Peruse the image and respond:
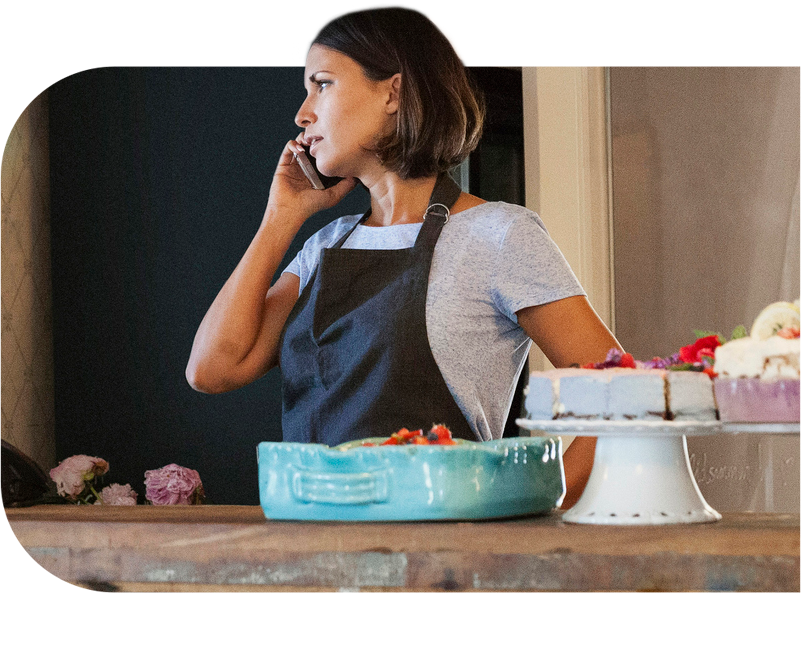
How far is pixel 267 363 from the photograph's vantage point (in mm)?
1005

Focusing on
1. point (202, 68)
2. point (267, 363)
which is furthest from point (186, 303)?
point (267, 363)

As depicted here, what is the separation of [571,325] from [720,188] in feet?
2.71

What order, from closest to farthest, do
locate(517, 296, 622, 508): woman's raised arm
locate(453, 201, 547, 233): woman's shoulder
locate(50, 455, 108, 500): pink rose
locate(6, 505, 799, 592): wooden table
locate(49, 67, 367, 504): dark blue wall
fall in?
locate(6, 505, 799, 592): wooden table
locate(517, 296, 622, 508): woman's raised arm
locate(453, 201, 547, 233): woman's shoulder
locate(50, 455, 108, 500): pink rose
locate(49, 67, 367, 504): dark blue wall

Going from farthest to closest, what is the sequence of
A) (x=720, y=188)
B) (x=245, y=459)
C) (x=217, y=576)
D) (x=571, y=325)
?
(x=245, y=459) < (x=720, y=188) < (x=571, y=325) < (x=217, y=576)

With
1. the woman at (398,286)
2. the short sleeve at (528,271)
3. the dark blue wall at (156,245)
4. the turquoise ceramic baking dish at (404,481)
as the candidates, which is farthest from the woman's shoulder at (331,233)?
the dark blue wall at (156,245)

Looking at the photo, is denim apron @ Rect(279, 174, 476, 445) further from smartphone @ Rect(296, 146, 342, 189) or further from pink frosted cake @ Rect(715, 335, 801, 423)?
pink frosted cake @ Rect(715, 335, 801, 423)

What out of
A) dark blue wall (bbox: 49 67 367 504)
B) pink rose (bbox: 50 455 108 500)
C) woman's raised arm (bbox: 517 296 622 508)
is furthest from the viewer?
dark blue wall (bbox: 49 67 367 504)

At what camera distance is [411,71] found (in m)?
0.91

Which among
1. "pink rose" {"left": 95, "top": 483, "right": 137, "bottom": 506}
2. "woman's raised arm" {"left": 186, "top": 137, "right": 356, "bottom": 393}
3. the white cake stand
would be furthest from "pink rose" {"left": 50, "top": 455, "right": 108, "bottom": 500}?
the white cake stand

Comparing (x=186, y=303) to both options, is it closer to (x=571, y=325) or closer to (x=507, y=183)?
(x=507, y=183)

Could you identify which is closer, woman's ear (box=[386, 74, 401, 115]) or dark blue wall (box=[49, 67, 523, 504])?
woman's ear (box=[386, 74, 401, 115])

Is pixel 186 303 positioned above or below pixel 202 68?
below

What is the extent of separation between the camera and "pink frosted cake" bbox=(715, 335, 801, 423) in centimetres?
53

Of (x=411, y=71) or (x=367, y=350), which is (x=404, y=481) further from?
(x=411, y=71)
